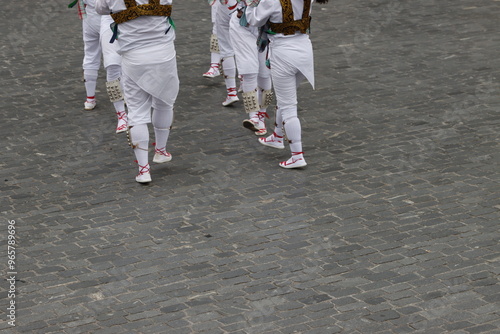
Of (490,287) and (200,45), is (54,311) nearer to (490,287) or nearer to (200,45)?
(490,287)

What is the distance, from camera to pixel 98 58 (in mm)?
11180

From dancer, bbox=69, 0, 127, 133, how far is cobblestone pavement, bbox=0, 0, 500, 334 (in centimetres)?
23

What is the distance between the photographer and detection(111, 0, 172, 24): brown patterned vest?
8.52 metres

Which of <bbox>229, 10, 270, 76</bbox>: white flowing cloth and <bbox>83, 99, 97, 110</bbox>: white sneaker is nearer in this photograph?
<bbox>229, 10, 270, 76</bbox>: white flowing cloth

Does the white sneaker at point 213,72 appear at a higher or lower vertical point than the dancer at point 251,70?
lower

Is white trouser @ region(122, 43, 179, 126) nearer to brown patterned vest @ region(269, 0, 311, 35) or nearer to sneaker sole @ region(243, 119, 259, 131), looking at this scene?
brown patterned vest @ region(269, 0, 311, 35)

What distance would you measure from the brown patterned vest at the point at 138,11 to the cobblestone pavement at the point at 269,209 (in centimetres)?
151

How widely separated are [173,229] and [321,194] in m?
1.43

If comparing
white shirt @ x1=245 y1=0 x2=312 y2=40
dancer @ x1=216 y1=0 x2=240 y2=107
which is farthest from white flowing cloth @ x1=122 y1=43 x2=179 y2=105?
dancer @ x1=216 y1=0 x2=240 y2=107

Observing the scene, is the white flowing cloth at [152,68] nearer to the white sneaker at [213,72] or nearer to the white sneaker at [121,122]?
the white sneaker at [121,122]

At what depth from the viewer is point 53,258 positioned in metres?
7.33

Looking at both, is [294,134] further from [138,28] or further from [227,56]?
[227,56]

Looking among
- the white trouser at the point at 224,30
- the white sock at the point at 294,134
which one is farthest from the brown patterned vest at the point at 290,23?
the white trouser at the point at 224,30

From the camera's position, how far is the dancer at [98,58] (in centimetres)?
1029
